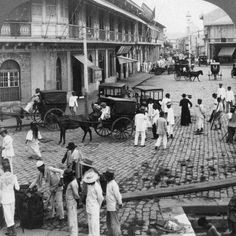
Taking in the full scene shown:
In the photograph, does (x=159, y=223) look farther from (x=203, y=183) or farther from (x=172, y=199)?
(x=203, y=183)

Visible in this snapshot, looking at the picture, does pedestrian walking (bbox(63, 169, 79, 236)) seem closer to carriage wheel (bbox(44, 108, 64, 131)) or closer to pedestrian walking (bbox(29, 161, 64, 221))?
pedestrian walking (bbox(29, 161, 64, 221))

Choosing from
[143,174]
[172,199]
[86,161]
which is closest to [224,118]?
[143,174]

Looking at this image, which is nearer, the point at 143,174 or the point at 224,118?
the point at 143,174

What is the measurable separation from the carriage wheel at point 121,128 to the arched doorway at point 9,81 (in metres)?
8.45

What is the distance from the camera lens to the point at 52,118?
58.3 feet

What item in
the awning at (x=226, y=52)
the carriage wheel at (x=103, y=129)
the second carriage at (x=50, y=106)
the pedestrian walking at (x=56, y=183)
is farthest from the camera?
the awning at (x=226, y=52)

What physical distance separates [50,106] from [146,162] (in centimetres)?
641

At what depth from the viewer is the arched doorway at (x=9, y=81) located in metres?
22.2

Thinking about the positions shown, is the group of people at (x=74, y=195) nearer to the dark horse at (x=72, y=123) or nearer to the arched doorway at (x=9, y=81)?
the dark horse at (x=72, y=123)

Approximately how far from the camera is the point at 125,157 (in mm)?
13352

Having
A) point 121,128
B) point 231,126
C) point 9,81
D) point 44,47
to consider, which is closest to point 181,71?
point 44,47

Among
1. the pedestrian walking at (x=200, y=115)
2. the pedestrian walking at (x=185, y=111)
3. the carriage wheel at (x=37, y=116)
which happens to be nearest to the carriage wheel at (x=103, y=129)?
the carriage wheel at (x=37, y=116)

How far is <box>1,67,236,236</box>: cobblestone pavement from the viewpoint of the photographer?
891cm

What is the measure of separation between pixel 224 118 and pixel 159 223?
11.5 metres
